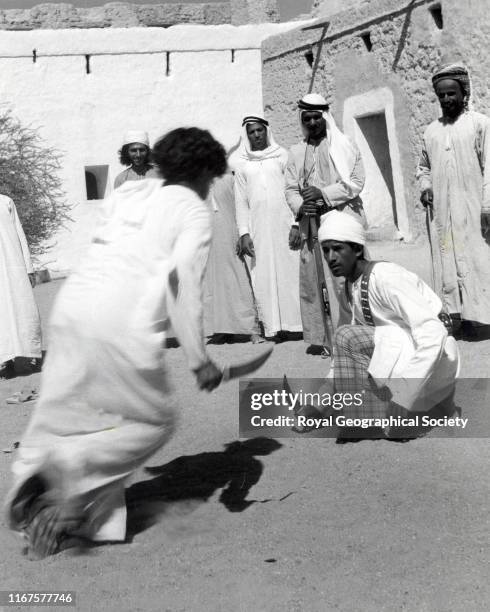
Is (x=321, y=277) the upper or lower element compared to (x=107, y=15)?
lower

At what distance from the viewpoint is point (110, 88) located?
1716 centimetres

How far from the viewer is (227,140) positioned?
17562 millimetres

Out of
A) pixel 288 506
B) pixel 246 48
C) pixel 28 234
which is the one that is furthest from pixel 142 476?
pixel 246 48

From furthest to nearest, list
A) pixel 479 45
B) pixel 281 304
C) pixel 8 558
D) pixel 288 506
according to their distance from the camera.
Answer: pixel 479 45 < pixel 281 304 < pixel 288 506 < pixel 8 558

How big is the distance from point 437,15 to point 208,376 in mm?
8322

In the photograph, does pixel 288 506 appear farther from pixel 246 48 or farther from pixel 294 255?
pixel 246 48

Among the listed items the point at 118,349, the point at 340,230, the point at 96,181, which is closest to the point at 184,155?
the point at 118,349

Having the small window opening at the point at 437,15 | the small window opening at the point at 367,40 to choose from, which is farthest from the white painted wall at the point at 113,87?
the small window opening at the point at 437,15

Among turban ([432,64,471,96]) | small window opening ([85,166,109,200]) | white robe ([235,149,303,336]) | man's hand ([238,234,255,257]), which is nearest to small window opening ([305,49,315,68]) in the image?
small window opening ([85,166,109,200])

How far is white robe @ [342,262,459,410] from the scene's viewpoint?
4.64 metres

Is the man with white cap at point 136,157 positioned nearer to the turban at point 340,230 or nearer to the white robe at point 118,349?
the turban at point 340,230

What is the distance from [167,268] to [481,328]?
438cm

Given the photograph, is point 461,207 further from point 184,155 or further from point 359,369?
point 184,155

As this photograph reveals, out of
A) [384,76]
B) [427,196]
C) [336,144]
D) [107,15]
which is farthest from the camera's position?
[107,15]
